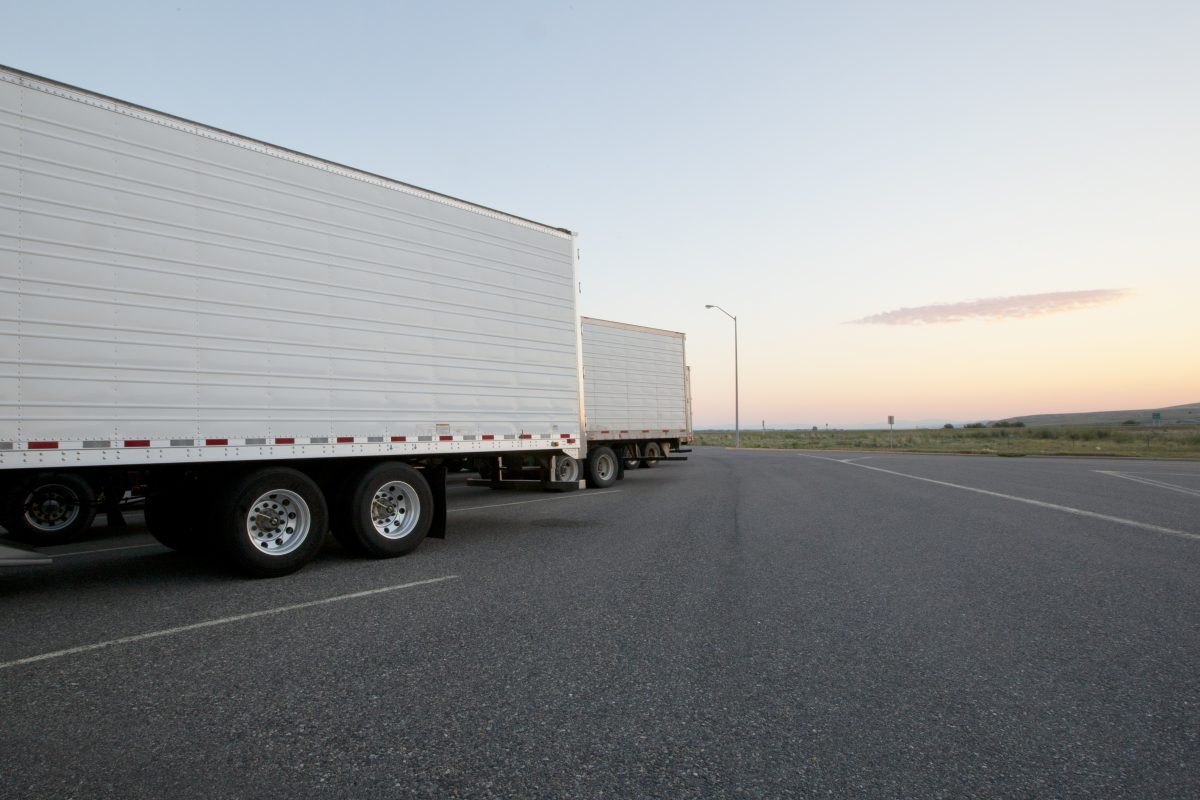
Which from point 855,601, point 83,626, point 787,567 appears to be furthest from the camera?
point 787,567

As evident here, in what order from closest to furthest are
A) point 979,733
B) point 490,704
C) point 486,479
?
point 979,733, point 490,704, point 486,479

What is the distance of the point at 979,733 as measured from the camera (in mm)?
3359

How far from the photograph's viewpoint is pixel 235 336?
6.94 metres

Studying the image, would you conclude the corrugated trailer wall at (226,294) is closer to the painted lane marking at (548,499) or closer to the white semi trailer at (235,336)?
the white semi trailer at (235,336)

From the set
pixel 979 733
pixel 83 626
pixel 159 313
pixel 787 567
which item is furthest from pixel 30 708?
pixel 787 567

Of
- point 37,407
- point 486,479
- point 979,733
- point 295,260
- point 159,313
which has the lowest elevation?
point 979,733

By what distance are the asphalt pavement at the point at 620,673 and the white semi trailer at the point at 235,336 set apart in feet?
2.89

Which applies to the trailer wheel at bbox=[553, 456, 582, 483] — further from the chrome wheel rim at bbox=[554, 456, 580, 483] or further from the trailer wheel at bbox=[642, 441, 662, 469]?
the trailer wheel at bbox=[642, 441, 662, 469]

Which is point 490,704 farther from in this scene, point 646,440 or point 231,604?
point 646,440

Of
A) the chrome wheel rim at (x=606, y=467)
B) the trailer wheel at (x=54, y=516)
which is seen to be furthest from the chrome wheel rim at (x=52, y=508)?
the chrome wheel rim at (x=606, y=467)

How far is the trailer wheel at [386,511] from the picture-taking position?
7730 millimetres

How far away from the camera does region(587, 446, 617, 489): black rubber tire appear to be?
696 inches

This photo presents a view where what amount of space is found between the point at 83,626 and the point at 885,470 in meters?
19.8

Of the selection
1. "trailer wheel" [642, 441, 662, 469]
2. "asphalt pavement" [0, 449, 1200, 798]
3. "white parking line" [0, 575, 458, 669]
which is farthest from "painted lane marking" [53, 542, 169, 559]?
"trailer wheel" [642, 441, 662, 469]
